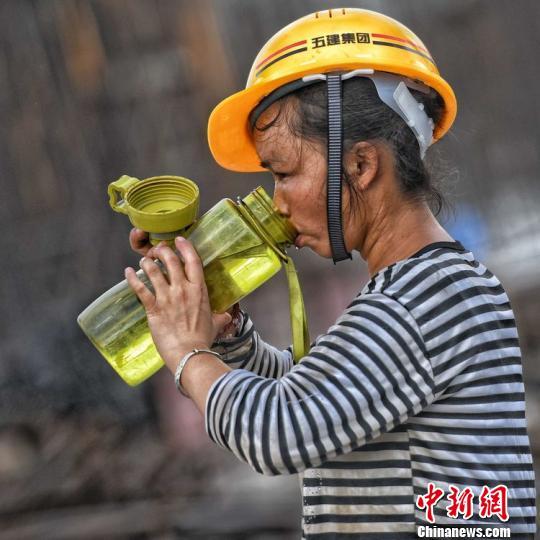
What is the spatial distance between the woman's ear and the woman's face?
4 cm

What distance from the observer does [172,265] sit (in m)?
1.50

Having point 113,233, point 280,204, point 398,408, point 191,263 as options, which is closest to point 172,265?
point 191,263

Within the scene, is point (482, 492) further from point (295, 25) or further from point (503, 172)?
point (503, 172)

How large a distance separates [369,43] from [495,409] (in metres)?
0.75

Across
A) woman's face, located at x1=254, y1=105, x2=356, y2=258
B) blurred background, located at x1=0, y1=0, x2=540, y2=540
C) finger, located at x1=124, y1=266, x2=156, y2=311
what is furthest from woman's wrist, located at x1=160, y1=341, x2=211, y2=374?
→ blurred background, located at x1=0, y1=0, x2=540, y2=540

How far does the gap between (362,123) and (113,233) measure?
7.48ft

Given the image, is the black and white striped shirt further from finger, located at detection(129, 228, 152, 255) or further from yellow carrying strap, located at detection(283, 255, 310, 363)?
finger, located at detection(129, 228, 152, 255)

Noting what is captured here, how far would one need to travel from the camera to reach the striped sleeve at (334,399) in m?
1.31

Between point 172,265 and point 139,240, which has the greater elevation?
point 139,240

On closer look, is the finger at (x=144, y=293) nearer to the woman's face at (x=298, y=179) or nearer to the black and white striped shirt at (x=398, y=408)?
the black and white striped shirt at (x=398, y=408)

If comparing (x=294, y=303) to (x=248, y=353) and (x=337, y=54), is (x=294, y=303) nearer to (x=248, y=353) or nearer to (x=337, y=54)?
(x=248, y=353)

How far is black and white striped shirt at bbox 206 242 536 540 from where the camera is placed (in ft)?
4.33

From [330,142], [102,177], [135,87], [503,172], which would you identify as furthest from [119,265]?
[330,142]

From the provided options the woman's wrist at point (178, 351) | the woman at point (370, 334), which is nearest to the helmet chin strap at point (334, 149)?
the woman at point (370, 334)
